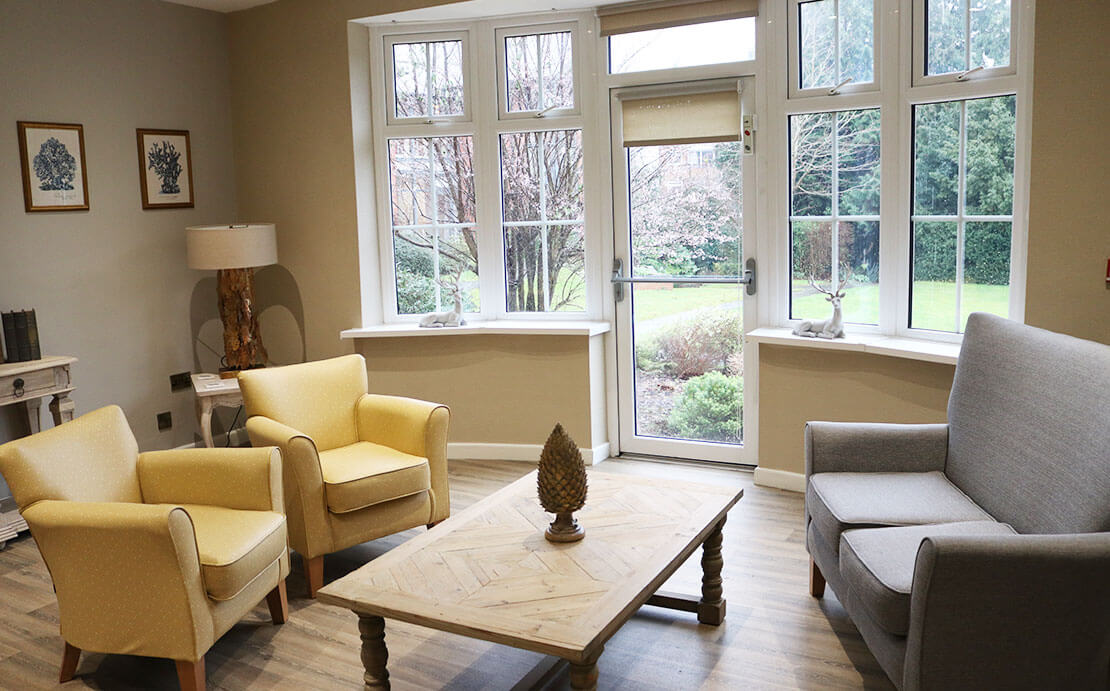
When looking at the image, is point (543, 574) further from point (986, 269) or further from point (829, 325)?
point (986, 269)

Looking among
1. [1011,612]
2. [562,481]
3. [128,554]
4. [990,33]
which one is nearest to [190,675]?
[128,554]

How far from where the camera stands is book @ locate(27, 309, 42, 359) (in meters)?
4.37

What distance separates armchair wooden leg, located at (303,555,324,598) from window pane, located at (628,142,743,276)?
2.39 meters

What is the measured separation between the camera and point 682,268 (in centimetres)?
507

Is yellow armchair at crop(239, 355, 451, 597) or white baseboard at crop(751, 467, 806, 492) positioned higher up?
yellow armchair at crop(239, 355, 451, 597)

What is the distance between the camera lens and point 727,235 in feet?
16.1

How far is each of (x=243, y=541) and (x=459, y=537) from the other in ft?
2.33

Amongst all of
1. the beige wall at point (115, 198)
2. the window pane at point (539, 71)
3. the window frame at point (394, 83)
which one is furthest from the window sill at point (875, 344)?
the beige wall at point (115, 198)

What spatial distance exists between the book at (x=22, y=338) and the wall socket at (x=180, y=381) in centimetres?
113

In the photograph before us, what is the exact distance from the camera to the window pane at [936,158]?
414 cm

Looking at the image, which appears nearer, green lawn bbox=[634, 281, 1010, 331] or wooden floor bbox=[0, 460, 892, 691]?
wooden floor bbox=[0, 460, 892, 691]

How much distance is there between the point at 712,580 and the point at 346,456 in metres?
1.62

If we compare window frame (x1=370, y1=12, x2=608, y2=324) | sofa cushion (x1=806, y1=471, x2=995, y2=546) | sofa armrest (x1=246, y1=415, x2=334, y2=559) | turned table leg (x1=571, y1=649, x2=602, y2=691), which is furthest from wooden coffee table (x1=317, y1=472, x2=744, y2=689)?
window frame (x1=370, y1=12, x2=608, y2=324)

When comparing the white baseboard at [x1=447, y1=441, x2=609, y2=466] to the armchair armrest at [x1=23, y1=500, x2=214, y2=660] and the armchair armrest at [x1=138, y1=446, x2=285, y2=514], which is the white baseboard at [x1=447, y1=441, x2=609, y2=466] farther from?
the armchair armrest at [x1=23, y1=500, x2=214, y2=660]
